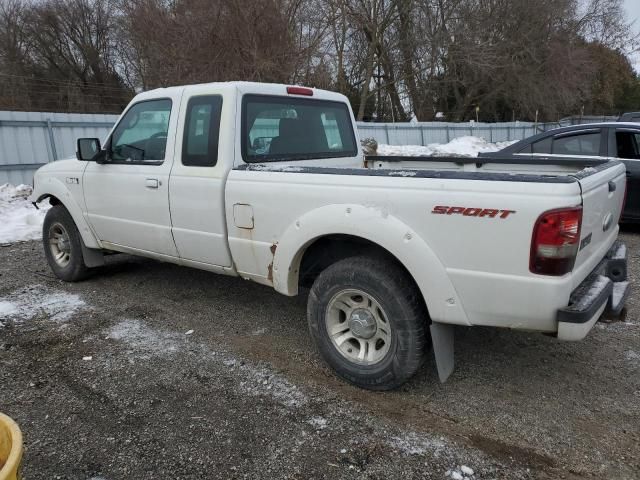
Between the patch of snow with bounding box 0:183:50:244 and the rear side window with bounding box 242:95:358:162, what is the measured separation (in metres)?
5.66

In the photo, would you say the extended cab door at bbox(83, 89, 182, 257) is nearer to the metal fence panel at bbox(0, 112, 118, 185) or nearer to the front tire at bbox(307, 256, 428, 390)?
the front tire at bbox(307, 256, 428, 390)

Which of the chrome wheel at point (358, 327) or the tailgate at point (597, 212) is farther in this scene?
the chrome wheel at point (358, 327)

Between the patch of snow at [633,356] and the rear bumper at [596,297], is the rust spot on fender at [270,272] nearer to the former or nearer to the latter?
the rear bumper at [596,297]

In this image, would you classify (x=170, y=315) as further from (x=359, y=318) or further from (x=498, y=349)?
(x=498, y=349)

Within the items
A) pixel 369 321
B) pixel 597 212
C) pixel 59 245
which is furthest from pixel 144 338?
pixel 597 212

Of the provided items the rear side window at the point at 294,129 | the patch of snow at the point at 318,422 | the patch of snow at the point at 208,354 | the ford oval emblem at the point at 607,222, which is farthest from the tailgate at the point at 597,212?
the rear side window at the point at 294,129

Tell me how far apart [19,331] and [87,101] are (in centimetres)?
2189

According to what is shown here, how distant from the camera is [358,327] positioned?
3406 mm

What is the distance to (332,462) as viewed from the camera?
2750 mm

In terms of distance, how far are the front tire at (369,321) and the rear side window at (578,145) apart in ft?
17.5

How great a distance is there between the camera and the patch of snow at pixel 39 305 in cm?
486

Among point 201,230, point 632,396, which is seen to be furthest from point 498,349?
point 201,230

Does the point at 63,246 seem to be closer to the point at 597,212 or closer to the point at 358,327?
the point at 358,327

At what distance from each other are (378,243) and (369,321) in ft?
1.79
